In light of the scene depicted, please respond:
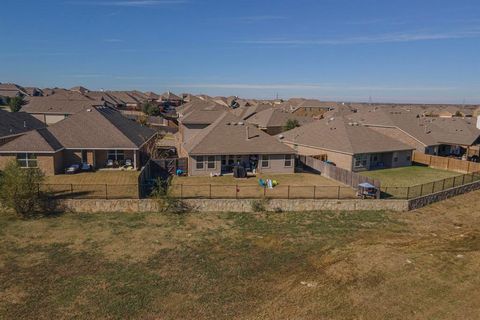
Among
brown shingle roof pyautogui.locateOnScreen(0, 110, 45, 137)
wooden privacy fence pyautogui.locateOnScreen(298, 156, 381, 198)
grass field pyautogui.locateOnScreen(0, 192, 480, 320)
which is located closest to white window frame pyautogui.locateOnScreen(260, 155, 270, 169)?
wooden privacy fence pyautogui.locateOnScreen(298, 156, 381, 198)

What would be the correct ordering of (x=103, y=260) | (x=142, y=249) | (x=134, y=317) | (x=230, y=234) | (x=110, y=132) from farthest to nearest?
(x=110, y=132), (x=230, y=234), (x=142, y=249), (x=103, y=260), (x=134, y=317)

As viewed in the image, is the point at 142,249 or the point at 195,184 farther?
the point at 195,184

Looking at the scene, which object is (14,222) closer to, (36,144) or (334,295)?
(36,144)

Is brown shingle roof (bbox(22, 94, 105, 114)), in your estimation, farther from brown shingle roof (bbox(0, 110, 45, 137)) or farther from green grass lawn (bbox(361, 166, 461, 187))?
green grass lawn (bbox(361, 166, 461, 187))

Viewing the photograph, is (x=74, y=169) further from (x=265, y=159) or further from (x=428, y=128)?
(x=428, y=128)

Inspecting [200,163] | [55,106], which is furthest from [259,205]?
[55,106]

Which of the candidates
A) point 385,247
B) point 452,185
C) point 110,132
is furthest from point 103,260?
point 452,185

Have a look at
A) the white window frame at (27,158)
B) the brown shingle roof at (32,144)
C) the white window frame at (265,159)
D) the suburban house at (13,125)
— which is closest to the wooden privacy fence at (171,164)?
the white window frame at (265,159)
